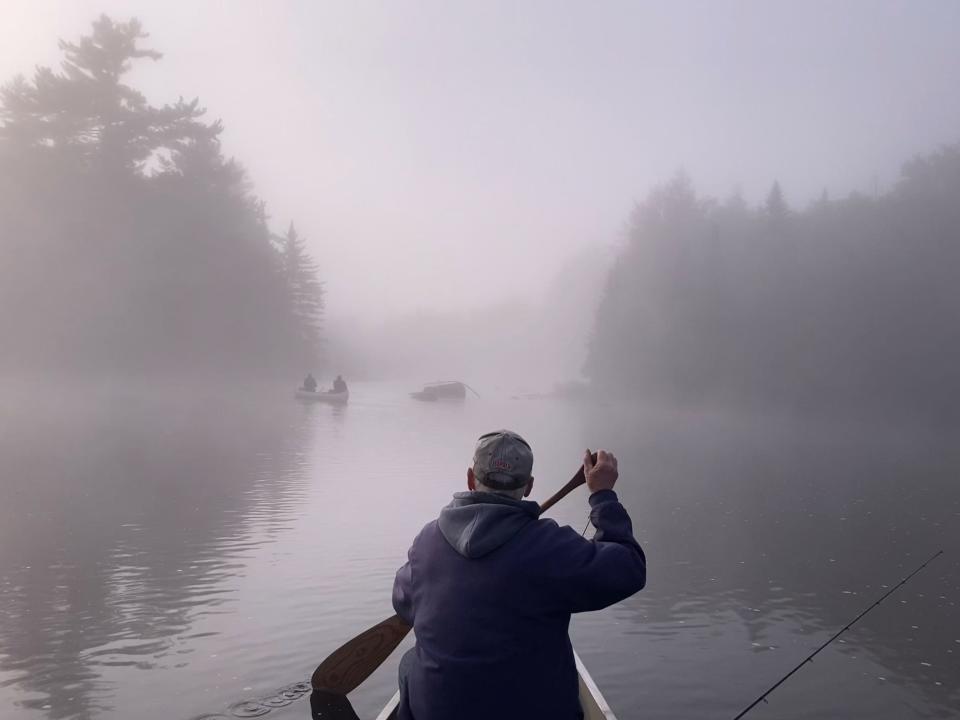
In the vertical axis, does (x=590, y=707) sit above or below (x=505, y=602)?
below

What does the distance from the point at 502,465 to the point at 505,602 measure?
0.56 m

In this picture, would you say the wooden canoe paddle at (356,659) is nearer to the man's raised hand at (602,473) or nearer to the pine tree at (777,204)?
the man's raised hand at (602,473)

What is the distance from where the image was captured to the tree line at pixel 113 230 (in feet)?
165

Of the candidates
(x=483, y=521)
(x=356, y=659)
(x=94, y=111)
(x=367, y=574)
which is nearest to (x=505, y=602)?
(x=483, y=521)

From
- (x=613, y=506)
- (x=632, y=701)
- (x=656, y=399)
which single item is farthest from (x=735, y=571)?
(x=656, y=399)

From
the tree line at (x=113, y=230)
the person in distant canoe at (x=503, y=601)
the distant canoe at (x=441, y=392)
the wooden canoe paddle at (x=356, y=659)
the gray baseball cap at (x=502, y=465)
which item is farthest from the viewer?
the distant canoe at (x=441, y=392)

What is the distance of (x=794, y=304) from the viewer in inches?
2384

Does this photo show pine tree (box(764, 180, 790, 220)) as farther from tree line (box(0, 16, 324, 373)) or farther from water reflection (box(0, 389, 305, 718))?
water reflection (box(0, 389, 305, 718))

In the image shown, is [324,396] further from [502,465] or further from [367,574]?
[502,465]

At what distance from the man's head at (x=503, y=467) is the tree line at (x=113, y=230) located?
2164 inches

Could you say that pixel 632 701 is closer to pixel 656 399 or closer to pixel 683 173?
pixel 656 399

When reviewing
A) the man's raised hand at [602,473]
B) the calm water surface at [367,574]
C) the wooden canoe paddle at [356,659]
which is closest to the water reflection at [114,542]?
the calm water surface at [367,574]

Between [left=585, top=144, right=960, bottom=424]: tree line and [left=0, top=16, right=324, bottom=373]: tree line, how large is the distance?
34396 millimetres

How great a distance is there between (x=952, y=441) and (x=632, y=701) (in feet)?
116
